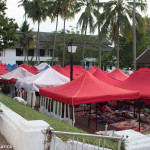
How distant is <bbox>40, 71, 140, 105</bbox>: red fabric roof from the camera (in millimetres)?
8852

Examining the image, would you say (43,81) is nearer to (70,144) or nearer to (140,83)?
(140,83)

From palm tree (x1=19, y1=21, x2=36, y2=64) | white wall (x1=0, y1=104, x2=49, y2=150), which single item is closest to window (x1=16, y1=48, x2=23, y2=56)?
palm tree (x1=19, y1=21, x2=36, y2=64)

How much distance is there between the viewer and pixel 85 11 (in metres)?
30.8

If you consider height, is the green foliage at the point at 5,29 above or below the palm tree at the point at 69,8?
below

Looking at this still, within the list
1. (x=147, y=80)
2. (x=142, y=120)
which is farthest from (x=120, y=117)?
(x=147, y=80)

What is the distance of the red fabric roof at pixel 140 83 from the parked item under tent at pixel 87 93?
24.5 inches

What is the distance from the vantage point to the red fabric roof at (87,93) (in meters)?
8.85

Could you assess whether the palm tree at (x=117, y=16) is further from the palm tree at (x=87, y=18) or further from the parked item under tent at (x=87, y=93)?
the parked item under tent at (x=87, y=93)

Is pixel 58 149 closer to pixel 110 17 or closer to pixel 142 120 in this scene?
pixel 142 120

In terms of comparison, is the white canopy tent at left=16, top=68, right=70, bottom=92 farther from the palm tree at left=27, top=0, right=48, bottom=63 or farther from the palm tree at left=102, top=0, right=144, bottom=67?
the palm tree at left=27, top=0, right=48, bottom=63

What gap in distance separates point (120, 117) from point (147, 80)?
9.95 ft

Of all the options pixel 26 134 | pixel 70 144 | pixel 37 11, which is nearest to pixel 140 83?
pixel 70 144

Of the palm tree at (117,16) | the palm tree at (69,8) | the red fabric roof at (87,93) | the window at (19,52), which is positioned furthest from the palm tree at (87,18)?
the window at (19,52)

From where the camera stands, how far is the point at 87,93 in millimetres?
9320
